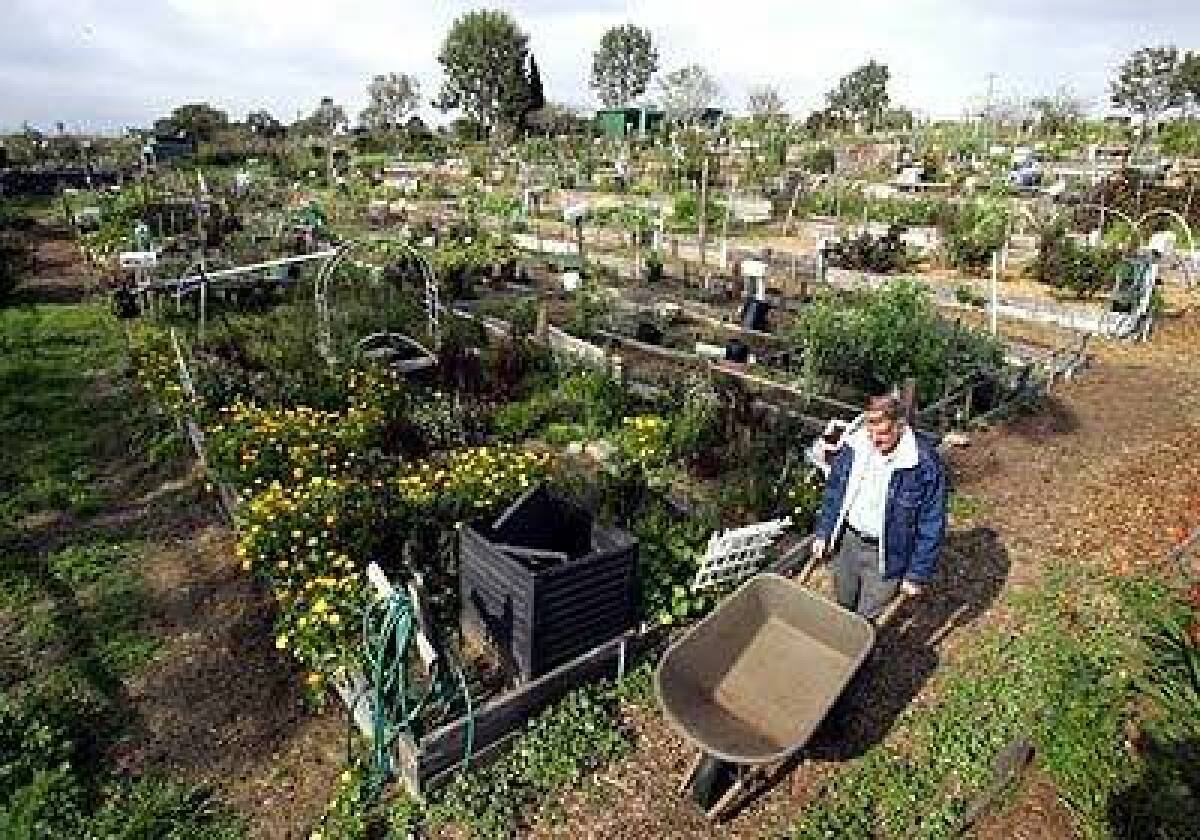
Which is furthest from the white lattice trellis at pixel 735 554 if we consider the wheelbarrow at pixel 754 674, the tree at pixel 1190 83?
the tree at pixel 1190 83

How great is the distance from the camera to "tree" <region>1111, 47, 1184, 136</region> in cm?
4325

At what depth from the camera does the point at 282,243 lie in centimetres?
1625

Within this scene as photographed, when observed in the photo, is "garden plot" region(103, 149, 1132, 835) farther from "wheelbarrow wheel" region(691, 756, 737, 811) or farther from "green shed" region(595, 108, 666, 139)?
"green shed" region(595, 108, 666, 139)

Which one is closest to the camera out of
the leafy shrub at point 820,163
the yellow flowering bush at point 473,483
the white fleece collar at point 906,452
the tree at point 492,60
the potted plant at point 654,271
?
the white fleece collar at point 906,452

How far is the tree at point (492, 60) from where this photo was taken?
5500 centimetres

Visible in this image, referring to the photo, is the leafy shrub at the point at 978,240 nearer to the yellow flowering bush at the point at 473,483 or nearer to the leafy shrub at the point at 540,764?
the yellow flowering bush at the point at 473,483

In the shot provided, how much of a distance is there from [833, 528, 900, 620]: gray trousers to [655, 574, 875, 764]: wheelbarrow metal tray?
0.42m

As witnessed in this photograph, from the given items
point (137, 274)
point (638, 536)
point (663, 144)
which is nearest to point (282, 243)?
point (137, 274)

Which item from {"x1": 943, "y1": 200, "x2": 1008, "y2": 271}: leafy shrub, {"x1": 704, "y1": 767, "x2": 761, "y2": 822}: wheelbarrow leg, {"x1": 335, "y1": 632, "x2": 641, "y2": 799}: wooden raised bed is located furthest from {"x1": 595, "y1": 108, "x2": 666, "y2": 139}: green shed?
{"x1": 704, "y1": 767, "x2": 761, "y2": 822}: wheelbarrow leg

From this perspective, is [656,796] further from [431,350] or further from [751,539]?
[431,350]

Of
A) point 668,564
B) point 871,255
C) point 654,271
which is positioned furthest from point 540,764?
point 871,255

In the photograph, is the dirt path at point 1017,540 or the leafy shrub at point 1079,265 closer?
the dirt path at point 1017,540

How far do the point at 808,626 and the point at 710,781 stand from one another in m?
0.96

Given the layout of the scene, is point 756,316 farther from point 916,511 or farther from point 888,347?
point 916,511
